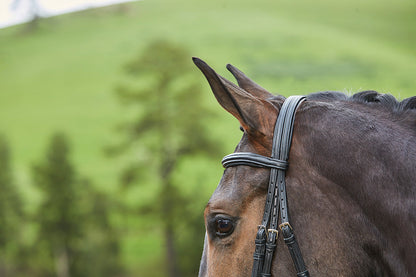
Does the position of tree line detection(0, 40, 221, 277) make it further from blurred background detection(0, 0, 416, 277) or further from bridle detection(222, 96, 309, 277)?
bridle detection(222, 96, 309, 277)

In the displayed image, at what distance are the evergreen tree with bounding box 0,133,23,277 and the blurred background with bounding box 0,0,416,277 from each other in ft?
0.33

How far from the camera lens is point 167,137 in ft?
96.5

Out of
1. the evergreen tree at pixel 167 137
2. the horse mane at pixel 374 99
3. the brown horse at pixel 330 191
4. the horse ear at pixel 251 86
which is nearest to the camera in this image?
the brown horse at pixel 330 191

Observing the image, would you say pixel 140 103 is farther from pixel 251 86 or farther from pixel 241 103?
pixel 241 103

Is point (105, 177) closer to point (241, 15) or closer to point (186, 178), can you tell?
point (186, 178)

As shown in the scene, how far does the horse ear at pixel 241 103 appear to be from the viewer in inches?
80.6

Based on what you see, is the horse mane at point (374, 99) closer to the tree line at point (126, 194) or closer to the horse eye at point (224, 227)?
the horse eye at point (224, 227)

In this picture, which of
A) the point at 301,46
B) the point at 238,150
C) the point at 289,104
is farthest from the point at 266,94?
the point at 301,46

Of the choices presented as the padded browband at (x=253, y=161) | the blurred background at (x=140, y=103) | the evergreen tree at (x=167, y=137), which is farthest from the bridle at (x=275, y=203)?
the evergreen tree at (x=167, y=137)

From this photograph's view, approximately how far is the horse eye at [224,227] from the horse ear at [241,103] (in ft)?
1.61

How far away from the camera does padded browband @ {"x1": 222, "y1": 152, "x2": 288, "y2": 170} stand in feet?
7.01

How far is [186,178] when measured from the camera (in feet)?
108

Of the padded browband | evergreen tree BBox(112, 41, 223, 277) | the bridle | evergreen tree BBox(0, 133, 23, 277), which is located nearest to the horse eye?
the bridle

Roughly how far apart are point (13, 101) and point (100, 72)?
13.9 metres
